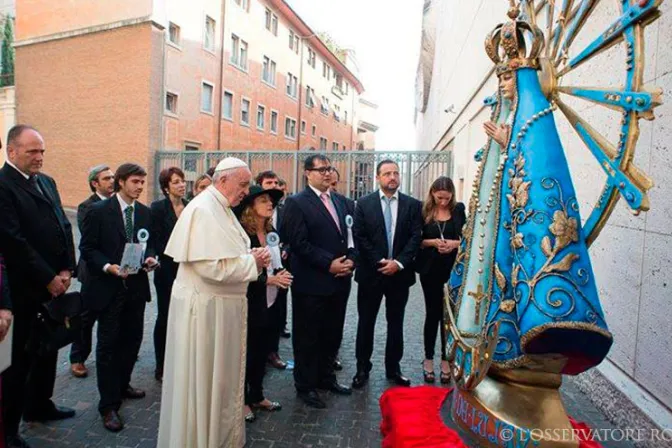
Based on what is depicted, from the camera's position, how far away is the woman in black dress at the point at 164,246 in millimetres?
4652

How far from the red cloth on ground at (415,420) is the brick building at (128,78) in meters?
18.5

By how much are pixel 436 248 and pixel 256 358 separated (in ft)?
6.58

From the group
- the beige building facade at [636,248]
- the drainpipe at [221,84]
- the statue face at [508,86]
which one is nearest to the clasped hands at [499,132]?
the statue face at [508,86]

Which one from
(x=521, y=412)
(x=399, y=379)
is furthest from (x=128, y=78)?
(x=521, y=412)

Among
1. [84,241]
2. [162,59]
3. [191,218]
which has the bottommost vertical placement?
[84,241]

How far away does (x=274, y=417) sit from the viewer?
3924 millimetres

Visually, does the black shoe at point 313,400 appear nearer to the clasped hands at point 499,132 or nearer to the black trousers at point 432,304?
the black trousers at point 432,304

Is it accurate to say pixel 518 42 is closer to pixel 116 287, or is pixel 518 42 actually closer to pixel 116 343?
pixel 116 287

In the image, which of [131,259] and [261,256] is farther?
[131,259]

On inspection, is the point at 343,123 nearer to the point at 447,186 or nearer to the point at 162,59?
the point at 162,59

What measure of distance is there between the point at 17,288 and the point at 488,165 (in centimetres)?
336

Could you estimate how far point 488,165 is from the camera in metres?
3.15

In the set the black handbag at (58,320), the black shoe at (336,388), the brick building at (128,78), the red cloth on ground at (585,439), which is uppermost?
the brick building at (128,78)

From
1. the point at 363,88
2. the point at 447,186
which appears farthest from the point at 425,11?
the point at 363,88
